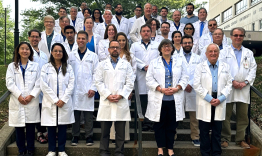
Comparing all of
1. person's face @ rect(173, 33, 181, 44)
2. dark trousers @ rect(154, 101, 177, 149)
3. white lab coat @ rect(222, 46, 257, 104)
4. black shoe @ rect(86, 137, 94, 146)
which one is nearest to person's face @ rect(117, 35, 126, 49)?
person's face @ rect(173, 33, 181, 44)

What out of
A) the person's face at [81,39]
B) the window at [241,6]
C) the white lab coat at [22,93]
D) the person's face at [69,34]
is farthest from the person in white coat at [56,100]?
the window at [241,6]

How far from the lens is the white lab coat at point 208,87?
5.27 metres

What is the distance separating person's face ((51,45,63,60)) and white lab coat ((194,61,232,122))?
258 centimetres

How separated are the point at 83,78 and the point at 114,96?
0.99 metres

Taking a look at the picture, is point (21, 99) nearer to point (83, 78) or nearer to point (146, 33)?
point (83, 78)

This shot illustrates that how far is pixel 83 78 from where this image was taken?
5.91m

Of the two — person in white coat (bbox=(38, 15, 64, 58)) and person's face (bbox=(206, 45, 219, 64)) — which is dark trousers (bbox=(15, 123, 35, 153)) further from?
person's face (bbox=(206, 45, 219, 64))

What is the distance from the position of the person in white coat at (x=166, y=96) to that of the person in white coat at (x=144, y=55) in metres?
0.99

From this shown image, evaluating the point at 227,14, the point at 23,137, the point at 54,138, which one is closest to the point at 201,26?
the point at 54,138

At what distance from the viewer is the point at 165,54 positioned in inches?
216

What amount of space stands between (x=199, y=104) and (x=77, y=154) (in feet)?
8.22

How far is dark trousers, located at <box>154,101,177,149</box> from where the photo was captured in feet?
17.4

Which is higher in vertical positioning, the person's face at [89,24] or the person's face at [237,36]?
the person's face at [89,24]

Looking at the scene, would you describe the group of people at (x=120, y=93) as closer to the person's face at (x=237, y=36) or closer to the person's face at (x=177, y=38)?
the person's face at (x=237, y=36)
